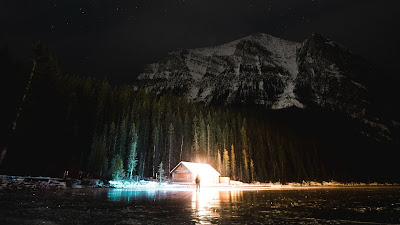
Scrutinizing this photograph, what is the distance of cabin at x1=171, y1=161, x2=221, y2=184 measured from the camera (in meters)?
60.2

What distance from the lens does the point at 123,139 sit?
69.6 m

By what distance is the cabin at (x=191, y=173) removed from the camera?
197 ft

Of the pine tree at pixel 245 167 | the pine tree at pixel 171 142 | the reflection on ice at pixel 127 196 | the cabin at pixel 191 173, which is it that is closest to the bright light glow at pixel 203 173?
→ the cabin at pixel 191 173

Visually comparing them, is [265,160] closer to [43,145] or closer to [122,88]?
[122,88]

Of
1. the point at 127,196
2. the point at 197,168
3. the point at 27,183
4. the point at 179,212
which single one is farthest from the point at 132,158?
the point at 179,212

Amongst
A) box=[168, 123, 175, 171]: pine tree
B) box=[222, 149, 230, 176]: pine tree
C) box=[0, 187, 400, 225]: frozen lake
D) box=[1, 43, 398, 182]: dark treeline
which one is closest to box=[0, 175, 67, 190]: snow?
box=[1, 43, 398, 182]: dark treeline

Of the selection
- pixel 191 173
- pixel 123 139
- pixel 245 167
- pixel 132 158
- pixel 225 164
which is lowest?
pixel 191 173

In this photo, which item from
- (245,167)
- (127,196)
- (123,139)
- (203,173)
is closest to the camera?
(127,196)

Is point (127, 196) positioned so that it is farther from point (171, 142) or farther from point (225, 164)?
point (225, 164)

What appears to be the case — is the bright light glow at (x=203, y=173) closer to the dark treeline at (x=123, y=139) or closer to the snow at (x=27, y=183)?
the dark treeline at (x=123, y=139)

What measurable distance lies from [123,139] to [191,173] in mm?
23931

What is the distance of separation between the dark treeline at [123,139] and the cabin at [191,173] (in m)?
9.44

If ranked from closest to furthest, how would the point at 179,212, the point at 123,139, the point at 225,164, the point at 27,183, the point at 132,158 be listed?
the point at 179,212
the point at 27,183
the point at 132,158
the point at 123,139
the point at 225,164

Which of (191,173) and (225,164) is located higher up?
(225,164)
